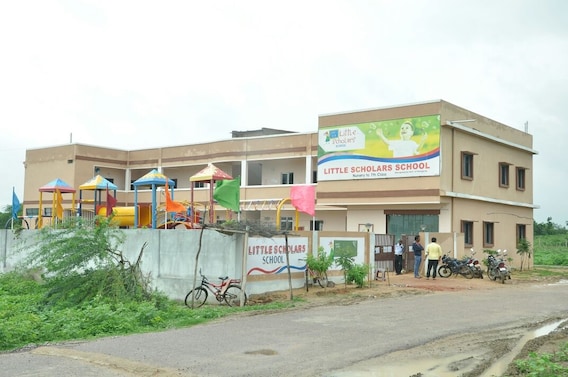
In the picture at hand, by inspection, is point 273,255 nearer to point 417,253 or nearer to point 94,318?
point 94,318

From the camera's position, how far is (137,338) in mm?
12117

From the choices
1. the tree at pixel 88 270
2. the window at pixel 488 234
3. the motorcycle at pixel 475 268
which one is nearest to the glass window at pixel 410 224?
the motorcycle at pixel 475 268

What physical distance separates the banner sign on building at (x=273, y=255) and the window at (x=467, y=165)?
1423 centimetres

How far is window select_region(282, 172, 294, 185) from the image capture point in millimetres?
42062

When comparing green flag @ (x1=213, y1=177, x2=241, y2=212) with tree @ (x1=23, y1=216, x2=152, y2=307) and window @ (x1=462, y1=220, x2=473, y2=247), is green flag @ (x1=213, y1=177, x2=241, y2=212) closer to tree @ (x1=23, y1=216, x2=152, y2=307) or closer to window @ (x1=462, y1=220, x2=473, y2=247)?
tree @ (x1=23, y1=216, x2=152, y2=307)

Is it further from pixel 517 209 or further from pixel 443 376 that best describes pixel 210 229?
pixel 517 209

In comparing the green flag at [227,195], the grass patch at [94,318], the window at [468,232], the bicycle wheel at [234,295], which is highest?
the green flag at [227,195]

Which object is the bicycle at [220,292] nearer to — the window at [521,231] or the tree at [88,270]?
the tree at [88,270]

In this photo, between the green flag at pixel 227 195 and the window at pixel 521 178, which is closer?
the green flag at pixel 227 195

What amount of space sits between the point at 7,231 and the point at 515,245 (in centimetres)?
2705

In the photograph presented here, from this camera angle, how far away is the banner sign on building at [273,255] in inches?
714

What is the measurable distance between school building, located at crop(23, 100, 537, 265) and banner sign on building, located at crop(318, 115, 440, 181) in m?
0.05

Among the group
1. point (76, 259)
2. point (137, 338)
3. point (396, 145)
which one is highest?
point (396, 145)

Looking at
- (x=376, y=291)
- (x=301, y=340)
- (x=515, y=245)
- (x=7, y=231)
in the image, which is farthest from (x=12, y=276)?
(x=515, y=245)
